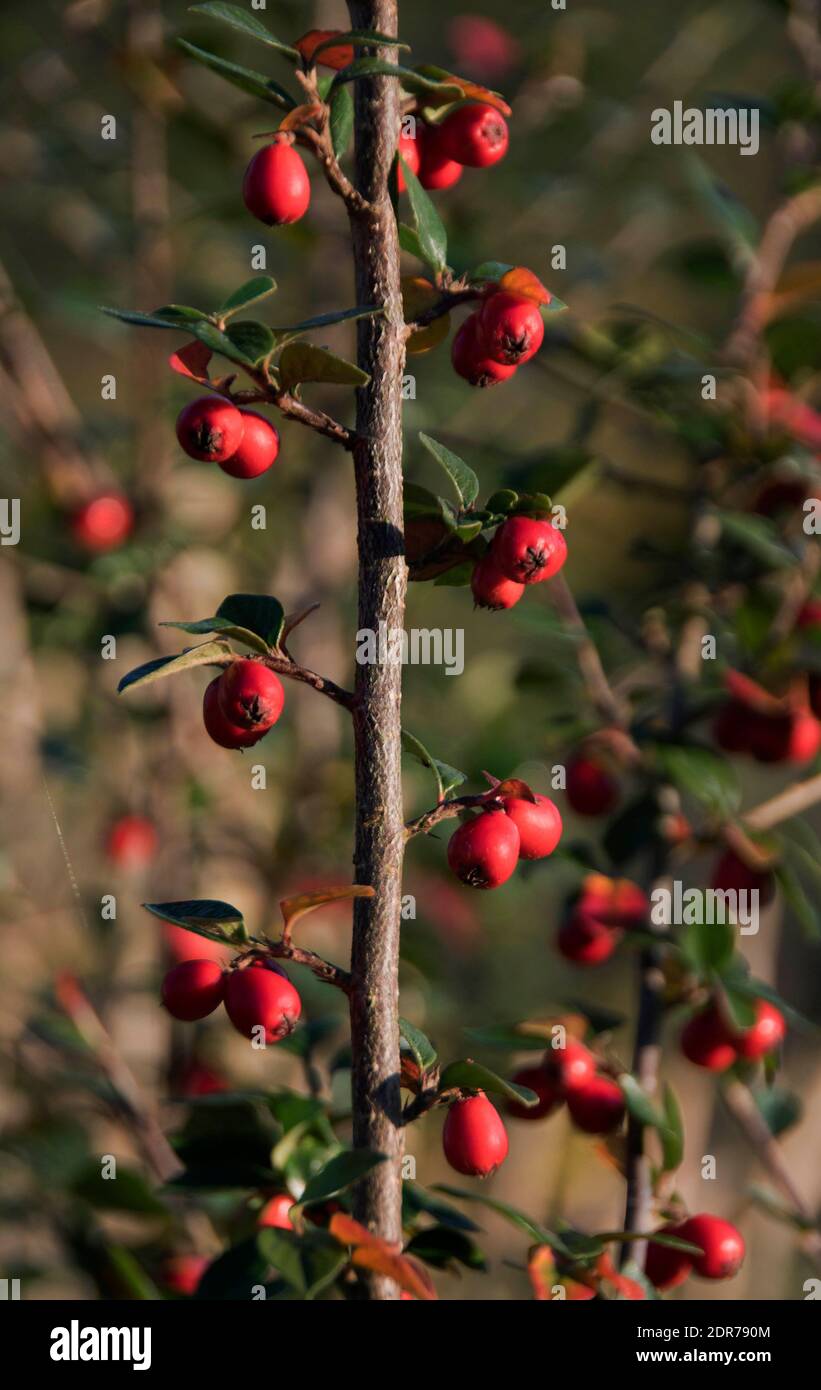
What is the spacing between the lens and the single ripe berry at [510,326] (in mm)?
709

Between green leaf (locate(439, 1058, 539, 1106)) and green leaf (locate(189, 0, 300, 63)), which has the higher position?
green leaf (locate(189, 0, 300, 63))

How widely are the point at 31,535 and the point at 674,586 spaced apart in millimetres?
811

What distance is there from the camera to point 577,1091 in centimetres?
100

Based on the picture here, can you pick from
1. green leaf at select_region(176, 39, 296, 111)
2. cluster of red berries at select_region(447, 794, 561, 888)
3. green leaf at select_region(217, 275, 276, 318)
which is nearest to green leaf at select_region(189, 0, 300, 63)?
green leaf at select_region(176, 39, 296, 111)

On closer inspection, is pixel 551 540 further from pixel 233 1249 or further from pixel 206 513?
pixel 206 513

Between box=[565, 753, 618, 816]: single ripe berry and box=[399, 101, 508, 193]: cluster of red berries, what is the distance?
0.62 metres

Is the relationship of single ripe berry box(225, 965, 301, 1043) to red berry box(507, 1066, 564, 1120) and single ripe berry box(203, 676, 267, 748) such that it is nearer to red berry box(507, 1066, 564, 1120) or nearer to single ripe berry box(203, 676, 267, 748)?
single ripe berry box(203, 676, 267, 748)

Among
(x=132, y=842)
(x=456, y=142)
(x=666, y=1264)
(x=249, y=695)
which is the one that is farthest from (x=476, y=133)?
(x=132, y=842)

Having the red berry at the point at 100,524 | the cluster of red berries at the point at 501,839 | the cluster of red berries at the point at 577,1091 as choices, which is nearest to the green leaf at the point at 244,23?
the cluster of red berries at the point at 501,839

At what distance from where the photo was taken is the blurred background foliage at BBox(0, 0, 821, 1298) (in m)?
1.46

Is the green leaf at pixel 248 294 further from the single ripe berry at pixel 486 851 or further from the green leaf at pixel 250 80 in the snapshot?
the single ripe berry at pixel 486 851

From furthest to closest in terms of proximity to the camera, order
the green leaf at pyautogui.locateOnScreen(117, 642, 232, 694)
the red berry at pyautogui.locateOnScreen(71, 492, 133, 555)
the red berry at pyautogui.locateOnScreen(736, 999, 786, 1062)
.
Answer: the red berry at pyautogui.locateOnScreen(71, 492, 133, 555)
the red berry at pyautogui.locateOnScreen(736, 999, 786, 1062)
the green leaf at pyautogui.locateOnScreen(117, 642, 232, 694)

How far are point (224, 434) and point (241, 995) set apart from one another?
0.30 m

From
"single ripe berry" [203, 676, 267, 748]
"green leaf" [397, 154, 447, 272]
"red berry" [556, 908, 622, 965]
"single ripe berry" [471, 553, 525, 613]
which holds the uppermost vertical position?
"green leaf" [397, 154, 447, 272]
